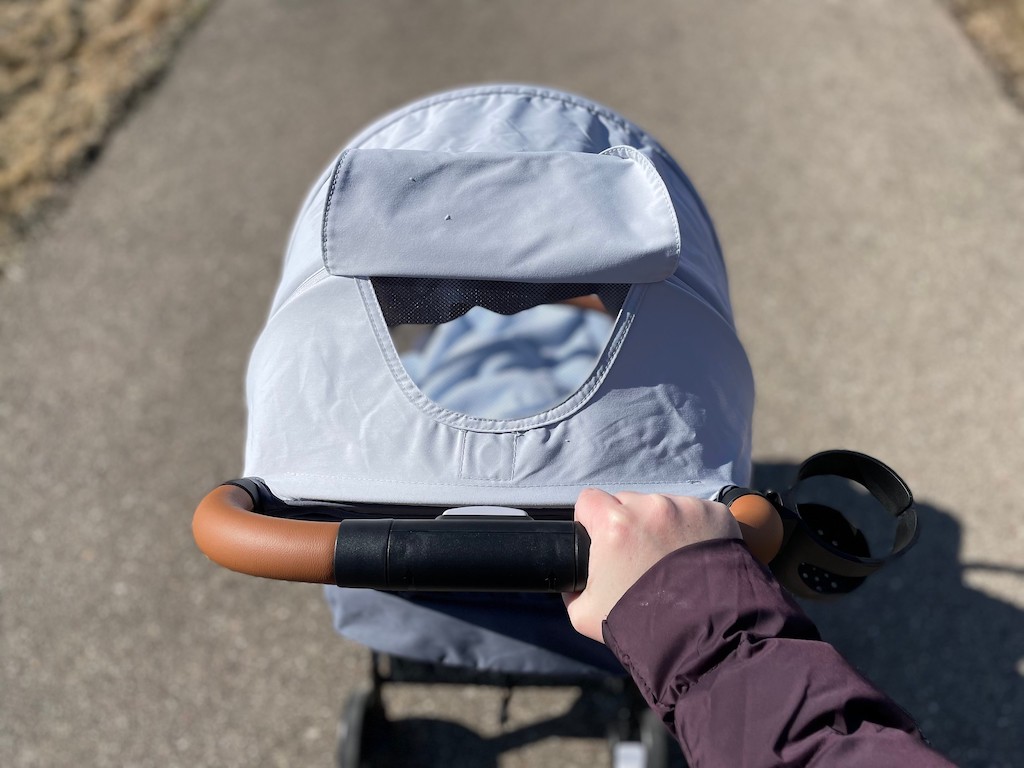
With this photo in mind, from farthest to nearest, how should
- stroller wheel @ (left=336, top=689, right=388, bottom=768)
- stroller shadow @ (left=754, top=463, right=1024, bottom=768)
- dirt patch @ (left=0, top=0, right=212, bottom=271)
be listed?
dirt patch @ (left=0, top=0, right=212, bottom=271) → stroller shadow @ (left=754, top=463, right=1024, bottom=768) → stroller wheel @ (left=336, top=689, right=388, bottom=768)

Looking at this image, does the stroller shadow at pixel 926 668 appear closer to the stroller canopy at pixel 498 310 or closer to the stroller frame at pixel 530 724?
the stroller frame at pixel 530 724

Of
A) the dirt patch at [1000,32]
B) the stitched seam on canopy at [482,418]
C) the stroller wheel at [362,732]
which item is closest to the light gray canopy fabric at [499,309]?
the stitched seam on canopy at [482,418]

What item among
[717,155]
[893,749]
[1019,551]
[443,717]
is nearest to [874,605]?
[1019,551]

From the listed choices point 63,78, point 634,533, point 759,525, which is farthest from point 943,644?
point 63,78

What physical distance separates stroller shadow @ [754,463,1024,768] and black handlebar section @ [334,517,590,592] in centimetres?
123

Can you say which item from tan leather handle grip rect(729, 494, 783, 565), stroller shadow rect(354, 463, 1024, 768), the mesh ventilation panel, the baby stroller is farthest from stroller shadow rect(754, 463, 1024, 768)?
the mesh ventilation panel

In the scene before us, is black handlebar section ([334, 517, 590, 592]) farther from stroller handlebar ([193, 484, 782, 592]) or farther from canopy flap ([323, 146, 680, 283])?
canopy flap ([323, 146, 680, 283])

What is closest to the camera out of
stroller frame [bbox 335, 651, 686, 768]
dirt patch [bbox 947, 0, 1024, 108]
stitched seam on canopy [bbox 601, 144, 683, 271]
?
stitched seam on canopy [bbox 601, 144, 683, 271]

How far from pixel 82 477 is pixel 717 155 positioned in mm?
2285

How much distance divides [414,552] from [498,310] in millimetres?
373

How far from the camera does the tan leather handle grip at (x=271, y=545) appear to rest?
2.91 feet

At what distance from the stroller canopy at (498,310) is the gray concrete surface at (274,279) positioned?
97 cm

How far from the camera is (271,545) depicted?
890 mm

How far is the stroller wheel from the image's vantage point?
1.54 m
